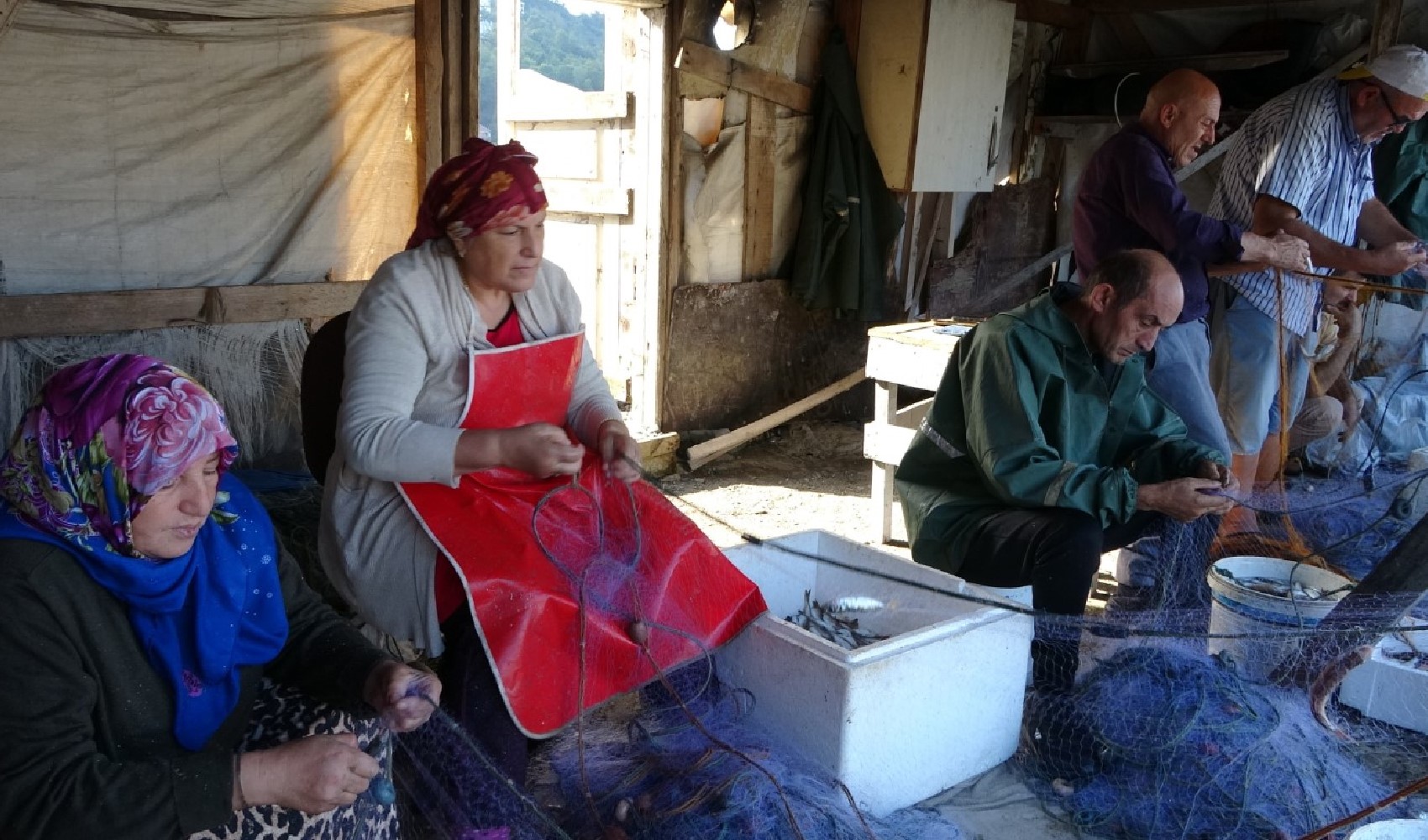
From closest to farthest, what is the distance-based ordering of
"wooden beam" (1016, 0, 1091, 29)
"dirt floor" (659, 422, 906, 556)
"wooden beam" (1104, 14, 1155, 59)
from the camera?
"dirt floor" (659, 422, 906, 556) → "wooden beam" (1016, 0, 1091, 29) → "wooden beam" (1104, 14, 1155, 59)

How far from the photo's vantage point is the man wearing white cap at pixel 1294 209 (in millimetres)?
3844

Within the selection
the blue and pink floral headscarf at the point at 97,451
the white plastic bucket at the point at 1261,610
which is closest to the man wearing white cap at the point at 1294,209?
the white plastic bucket at the point at 1261,610

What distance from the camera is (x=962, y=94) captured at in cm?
623


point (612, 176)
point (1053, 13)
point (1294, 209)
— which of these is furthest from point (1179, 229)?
point (1053, 13)

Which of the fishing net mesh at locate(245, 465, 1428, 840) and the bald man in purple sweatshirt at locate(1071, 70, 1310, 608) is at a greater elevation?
the bald man in purple sweatshirt at locate(1071, 70, 1310, 608)

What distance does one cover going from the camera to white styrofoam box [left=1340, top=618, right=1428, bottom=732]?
2.98 metres

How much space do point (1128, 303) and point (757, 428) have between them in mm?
3245

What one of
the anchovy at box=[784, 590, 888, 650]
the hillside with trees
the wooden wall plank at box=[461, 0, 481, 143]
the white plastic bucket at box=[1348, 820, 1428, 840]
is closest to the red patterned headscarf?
the anchovy at box=[784, 590, 888, 650]

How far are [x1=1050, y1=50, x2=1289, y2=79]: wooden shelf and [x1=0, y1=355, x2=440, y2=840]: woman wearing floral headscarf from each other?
21.4 ft

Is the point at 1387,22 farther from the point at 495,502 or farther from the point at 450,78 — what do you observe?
the point at 495,502

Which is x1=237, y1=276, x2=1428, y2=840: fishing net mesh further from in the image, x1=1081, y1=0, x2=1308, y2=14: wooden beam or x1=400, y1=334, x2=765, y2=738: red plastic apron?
x1=1081, y1=0, x2=1308, y2=14: wooden beam

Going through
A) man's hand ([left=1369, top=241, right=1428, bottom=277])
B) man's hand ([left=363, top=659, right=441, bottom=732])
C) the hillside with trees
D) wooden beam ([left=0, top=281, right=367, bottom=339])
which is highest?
the hillside with trees

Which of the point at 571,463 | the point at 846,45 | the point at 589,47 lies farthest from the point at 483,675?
the point at 589,47

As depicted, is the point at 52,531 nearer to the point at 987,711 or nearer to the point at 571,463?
the point at 571,463
